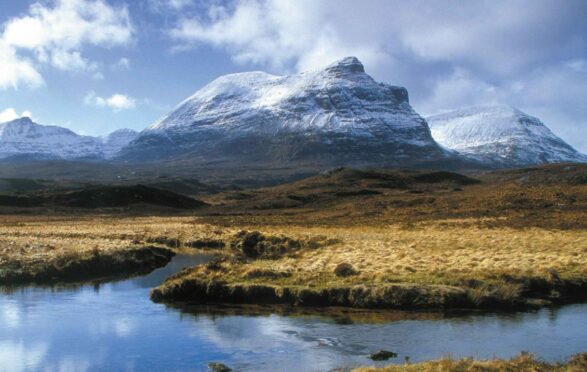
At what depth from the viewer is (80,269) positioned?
43438 millimetres

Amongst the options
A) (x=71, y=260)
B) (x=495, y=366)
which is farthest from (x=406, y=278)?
(x=71, y=260)

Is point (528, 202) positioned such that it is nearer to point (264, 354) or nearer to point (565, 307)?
point (565, 307)

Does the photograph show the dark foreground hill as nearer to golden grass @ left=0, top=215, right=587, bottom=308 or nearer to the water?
golden grass @ left=0, top=215, right=587, bottom=308

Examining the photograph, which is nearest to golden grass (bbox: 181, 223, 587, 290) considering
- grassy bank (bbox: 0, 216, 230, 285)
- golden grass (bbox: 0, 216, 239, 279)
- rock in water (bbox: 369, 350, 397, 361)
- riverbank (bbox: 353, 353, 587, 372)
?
rock in water (bbox: 369, 350, 397, 361)

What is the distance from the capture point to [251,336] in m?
25.4

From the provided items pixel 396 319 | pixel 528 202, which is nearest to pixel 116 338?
pixel 396 319

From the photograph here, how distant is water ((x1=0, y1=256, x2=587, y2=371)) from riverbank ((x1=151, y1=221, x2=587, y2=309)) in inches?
64.1

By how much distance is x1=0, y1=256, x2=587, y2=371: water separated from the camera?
870 inches

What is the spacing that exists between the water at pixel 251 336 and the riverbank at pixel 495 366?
2380mm

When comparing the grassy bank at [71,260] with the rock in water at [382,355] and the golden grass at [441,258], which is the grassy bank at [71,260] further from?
the rock in water at [382,355]

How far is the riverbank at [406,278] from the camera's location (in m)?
30.4

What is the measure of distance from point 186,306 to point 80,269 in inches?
591

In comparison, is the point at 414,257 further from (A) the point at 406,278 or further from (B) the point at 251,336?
(B) the point at 251,336

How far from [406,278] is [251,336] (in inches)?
430
